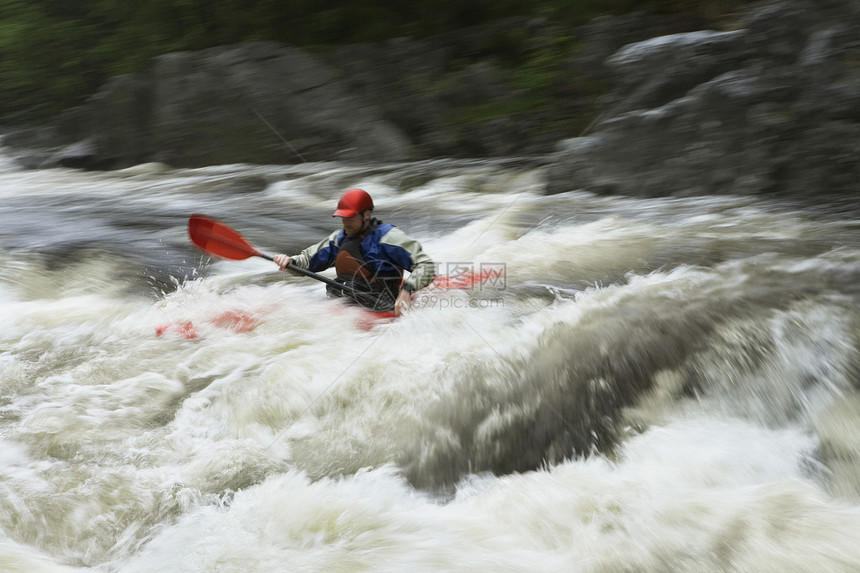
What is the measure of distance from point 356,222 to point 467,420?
125 centimetres

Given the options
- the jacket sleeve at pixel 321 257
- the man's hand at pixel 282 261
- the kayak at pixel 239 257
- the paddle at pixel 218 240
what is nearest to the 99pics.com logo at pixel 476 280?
the kayak at pixel 239 257

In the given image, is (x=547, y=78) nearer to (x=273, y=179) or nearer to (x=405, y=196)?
(x=405, y=196)

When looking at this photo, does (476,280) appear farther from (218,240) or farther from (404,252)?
(218,240)

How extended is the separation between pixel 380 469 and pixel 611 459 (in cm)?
80

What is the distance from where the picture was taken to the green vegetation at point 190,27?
8.72 m

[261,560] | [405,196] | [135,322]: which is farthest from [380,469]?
[405,196]

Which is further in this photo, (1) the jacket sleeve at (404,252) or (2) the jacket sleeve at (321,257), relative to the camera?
(2) the jacket sleeve at (321,257)

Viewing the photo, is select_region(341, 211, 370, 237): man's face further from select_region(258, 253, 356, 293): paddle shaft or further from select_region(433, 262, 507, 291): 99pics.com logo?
select_region(433, 262, 507, 291): 99pics.com logo

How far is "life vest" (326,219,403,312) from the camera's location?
3596mm

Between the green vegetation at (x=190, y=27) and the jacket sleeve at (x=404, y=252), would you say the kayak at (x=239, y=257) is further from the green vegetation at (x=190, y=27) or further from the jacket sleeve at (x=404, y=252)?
the green vegetation at (x=190, y=27)

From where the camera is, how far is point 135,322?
3.90 m

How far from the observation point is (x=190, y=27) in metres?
10.3

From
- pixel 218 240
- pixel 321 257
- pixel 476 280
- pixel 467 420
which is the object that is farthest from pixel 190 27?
pixel 467 420

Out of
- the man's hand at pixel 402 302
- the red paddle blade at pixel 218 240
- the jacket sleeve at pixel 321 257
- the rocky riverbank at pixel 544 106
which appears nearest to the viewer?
the man's hand at pixel 402 302
